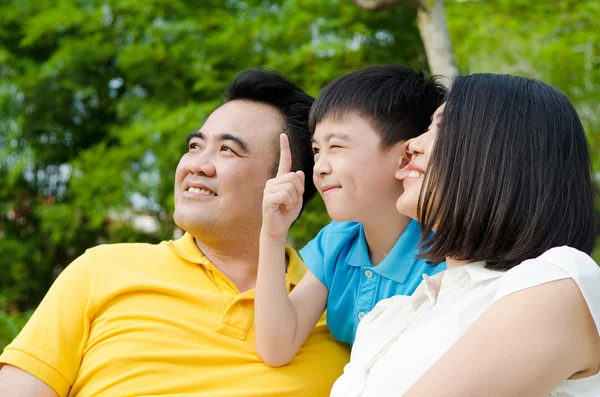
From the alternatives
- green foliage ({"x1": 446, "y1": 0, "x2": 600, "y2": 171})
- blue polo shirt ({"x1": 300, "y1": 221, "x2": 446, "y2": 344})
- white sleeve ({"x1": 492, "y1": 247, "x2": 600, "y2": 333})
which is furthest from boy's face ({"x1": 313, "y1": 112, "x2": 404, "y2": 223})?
green foliage ({"x1": 446, "y1": 0, "x2": 600, "y2": 171})

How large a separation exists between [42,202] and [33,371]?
6.72m

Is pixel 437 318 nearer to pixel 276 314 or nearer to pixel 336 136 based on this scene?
pixel 276 314

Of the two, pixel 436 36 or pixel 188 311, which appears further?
pixel 436 36

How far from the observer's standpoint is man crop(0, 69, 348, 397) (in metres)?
2.22

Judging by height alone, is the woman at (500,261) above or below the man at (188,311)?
above

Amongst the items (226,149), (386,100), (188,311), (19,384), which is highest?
(386,100)

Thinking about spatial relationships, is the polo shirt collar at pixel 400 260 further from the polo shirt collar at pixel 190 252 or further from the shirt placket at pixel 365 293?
the polo shirt collar at pixel 190 252

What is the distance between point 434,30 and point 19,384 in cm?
312

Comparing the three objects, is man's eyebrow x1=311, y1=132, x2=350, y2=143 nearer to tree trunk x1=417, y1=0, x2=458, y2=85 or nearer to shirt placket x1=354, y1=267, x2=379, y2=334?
shirt placket x1=354, y1=267, x2=379, y2=334

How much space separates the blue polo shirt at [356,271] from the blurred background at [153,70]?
2.05 meters

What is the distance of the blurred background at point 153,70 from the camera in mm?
5383

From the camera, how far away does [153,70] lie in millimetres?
6891

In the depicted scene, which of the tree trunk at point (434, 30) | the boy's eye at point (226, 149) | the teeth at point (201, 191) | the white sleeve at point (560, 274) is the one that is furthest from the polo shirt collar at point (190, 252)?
the tree trunk at point (434, 30)

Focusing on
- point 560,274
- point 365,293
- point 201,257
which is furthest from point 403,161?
point 560,274
